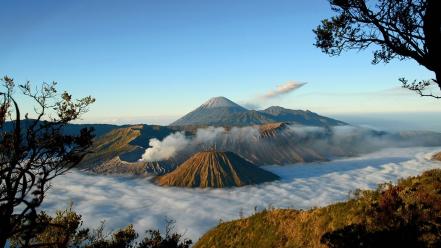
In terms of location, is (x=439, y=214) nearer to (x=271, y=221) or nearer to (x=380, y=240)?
(x=380, y=240)

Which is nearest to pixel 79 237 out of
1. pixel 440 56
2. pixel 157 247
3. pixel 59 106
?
pixel 157 247

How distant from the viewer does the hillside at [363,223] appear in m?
17.1

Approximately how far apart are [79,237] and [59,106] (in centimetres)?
1042

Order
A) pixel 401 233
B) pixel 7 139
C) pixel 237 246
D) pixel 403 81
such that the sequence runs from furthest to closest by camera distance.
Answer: pixel 237 246 → pixel 403 81 → pixel 401 233 → pixel 7 139

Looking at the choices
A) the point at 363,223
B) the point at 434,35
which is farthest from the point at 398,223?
the point at 434,35

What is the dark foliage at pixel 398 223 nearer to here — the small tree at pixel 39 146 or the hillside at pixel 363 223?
the hillside at pixel 363 223

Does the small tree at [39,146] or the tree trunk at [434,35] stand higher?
the tree trunk at [434,35]

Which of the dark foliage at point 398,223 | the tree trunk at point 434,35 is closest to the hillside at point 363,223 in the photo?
the dark foliage at point 398,223

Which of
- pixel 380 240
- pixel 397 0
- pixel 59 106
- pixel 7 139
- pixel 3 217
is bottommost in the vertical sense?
pixel 380 240

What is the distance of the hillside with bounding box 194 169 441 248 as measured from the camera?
56.2 ft

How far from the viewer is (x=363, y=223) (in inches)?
755

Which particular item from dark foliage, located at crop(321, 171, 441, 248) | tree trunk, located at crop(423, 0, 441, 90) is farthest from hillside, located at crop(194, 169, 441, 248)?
tree trunk, located at crop(423, 0, 441, 90)

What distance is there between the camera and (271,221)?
28297mm

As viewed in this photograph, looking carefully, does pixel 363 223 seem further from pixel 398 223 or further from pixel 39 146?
pixel 39 146
